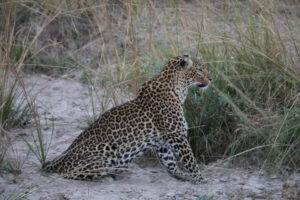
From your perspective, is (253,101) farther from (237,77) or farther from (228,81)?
(228,81)

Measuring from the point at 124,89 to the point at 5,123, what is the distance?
1455 millimetres

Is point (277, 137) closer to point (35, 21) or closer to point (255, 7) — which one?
point (255, 7)

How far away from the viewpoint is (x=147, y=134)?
22.8 feet

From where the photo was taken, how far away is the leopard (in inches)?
264

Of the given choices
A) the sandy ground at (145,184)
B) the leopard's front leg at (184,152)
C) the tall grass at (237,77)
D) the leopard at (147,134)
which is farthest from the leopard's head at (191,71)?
the sandy ground at (145,184)

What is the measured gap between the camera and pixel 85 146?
6.74m

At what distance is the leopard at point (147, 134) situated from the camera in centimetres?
671

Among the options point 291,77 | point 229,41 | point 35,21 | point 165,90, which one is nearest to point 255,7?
point 229,41

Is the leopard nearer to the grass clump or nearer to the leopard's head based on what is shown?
the leopard's head

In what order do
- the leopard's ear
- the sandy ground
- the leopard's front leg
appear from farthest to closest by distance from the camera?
the leopard's ear, the leopard's front leg, the sandy ground

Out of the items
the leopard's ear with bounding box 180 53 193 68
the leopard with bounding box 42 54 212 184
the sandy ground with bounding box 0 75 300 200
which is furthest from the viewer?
the leopard's ear with bounding box 180 53 193 68

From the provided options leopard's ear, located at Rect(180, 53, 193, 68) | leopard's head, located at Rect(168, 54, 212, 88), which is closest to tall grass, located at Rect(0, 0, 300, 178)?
leopard's head, located at Rect(168, 54, 212, 88)

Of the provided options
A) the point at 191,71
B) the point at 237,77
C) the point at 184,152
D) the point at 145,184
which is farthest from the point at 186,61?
the point at 145,184

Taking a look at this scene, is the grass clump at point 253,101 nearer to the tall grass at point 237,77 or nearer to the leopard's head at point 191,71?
the tall grass at point 237,77
